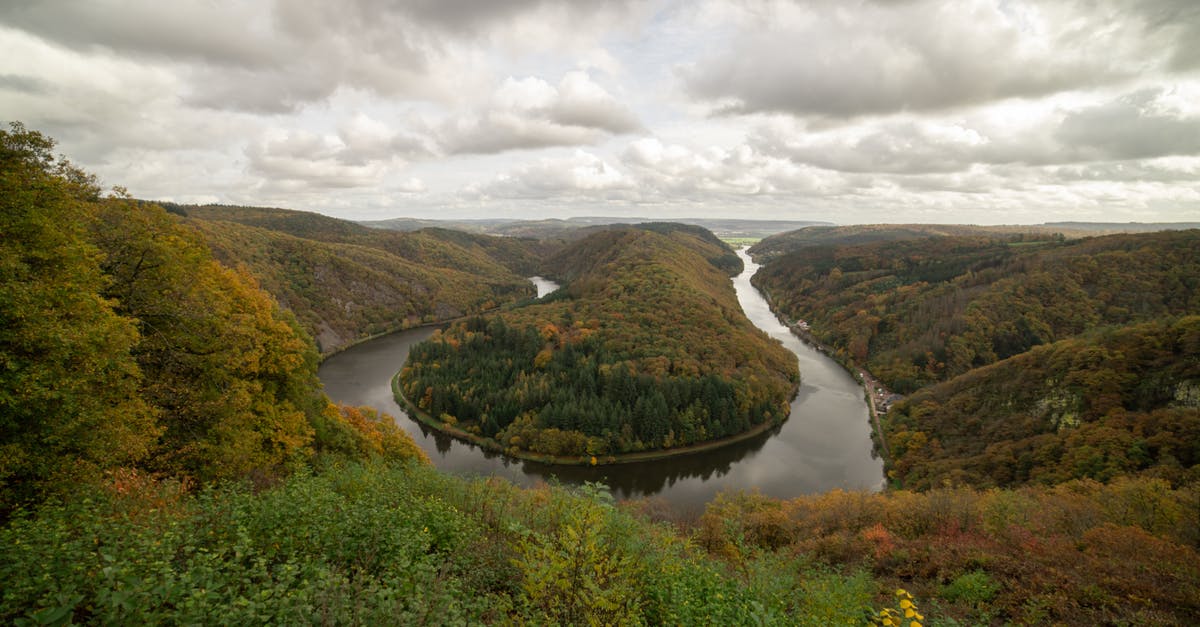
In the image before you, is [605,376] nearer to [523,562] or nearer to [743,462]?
[743,462]

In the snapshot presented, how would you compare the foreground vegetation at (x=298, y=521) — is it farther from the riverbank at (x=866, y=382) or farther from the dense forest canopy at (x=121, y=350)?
the riverbank at (x=866, y=382)

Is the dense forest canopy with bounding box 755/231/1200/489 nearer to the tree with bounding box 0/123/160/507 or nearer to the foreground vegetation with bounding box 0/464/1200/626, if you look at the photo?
the foreground vegetation with bounding box 0/464/1200/626

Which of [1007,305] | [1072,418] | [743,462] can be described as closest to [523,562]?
[743,462]

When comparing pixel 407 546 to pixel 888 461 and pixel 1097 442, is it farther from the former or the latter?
pixel 888 461

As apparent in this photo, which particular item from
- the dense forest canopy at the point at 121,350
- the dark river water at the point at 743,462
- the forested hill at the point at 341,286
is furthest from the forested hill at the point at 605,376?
the forested hill at the point at 341,286

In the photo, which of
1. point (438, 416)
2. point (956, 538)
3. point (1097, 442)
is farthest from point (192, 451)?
point (1097, 442)
